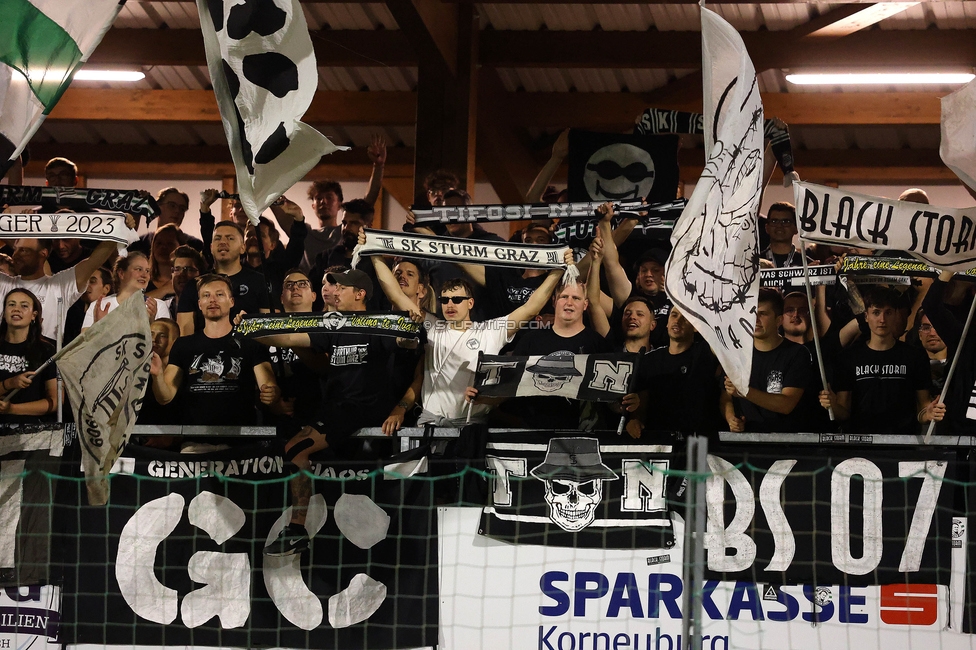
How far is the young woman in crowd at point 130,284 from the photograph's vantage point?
29.8 ft

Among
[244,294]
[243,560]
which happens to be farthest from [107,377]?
[244,294]

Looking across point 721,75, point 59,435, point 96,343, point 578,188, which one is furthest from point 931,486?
point 59,435

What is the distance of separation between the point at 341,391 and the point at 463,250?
1328mm

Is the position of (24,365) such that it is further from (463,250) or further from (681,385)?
(681,385)

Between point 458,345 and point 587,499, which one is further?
point 458,345

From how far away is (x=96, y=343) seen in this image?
6.61 meters

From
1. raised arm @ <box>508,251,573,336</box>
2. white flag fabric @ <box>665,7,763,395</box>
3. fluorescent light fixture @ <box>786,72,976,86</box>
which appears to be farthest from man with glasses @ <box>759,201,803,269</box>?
→ fluorescent light fixture @ <box>786,72,976,86</box>

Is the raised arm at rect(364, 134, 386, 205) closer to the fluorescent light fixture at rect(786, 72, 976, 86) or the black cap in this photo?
the black cap

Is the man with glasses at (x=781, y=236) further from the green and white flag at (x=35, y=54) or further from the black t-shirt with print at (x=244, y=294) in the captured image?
the green and white flag at (x=35, y=54)

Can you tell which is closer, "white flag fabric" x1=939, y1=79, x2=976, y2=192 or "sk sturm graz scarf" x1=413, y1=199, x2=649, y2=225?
"white flag fabric" x1=939, y1=79, x2=976, y2=192

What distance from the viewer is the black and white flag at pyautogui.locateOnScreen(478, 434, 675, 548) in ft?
23.5

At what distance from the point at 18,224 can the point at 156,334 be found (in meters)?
1.19

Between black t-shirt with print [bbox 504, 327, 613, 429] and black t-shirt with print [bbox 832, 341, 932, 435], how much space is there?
62.7 inches

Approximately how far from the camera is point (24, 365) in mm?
8266
